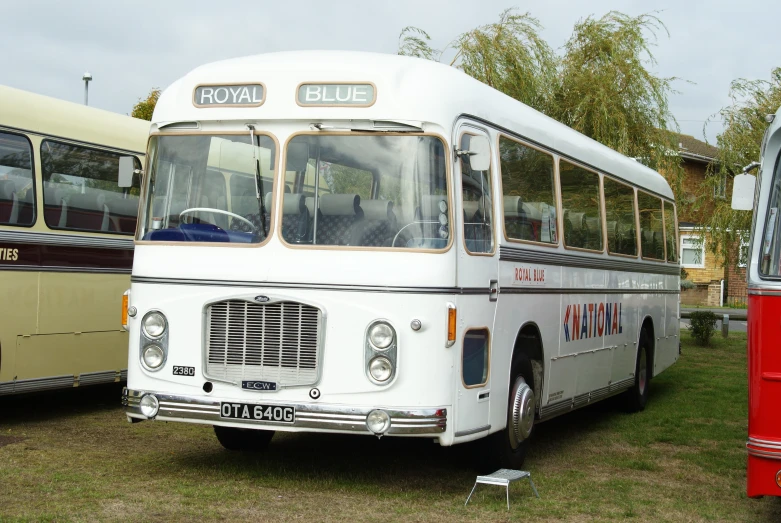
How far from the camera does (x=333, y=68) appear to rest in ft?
26.6

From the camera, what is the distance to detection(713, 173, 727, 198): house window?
1036 inches

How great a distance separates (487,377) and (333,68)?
2.63 m

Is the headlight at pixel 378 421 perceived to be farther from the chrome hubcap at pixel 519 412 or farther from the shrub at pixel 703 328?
the shrub at pixel 703 328

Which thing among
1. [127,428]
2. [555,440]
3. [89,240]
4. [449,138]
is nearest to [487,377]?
[449,138]

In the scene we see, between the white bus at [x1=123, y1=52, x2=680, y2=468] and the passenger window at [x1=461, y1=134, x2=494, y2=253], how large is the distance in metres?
0.02

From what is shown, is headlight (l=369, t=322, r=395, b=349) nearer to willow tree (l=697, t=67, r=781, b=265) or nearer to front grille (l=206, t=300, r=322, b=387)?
front grille (l=206, t=300, r=322, b=387)

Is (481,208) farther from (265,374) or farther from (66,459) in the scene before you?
(66,459)

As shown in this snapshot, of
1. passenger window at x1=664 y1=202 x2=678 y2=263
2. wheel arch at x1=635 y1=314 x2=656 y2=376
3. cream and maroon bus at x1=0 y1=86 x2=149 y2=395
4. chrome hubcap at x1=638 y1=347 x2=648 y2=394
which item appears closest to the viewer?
cream and maroon bus at x1=0 y1=86 x2=149 y2=395

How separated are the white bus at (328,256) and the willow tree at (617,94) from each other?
1295 cm

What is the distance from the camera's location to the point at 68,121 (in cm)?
1127

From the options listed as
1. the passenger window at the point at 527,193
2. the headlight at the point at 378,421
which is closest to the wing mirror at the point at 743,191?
the passenger window at the point at 527,193

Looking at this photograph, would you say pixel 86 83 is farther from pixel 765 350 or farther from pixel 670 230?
pixel 765 350

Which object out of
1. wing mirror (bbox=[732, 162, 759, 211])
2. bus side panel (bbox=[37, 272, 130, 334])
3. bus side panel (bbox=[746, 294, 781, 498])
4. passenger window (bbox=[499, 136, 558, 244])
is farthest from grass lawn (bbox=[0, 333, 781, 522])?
wing mirror (bbox=[732, 162, 759, 211])

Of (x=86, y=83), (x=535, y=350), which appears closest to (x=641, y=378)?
(x=535, y=350)
